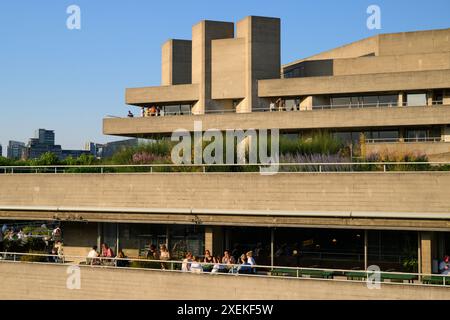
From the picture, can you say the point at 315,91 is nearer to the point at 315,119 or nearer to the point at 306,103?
the point at 306,103

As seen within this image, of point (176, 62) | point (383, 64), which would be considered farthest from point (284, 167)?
point (176, 62)

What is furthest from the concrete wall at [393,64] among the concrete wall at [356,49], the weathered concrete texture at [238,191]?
the weathered concrete texture at [238,191]

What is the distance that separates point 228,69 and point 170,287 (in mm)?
27722

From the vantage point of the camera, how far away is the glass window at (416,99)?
144ft

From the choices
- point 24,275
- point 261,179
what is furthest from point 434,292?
point 24,275

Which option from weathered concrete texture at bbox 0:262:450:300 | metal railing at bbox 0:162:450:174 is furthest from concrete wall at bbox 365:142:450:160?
weathered concrete texture at bbox 0:262:450:300

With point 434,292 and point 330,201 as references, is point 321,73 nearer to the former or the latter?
point 330,201

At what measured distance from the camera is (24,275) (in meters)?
25.9

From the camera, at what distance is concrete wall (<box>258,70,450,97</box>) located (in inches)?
1681

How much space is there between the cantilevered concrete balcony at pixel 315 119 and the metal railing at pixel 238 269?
20.4 metres

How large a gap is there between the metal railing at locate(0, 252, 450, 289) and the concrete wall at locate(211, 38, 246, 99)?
956 inches

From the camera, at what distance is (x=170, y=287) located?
2345 cm
